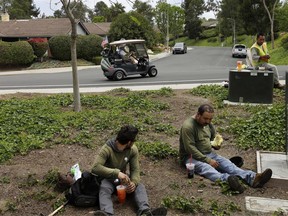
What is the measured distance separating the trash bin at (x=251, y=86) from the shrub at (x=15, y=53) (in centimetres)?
2343

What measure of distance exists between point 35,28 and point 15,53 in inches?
498

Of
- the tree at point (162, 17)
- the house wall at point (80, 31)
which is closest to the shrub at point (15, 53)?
the house wall at point (80, 31)

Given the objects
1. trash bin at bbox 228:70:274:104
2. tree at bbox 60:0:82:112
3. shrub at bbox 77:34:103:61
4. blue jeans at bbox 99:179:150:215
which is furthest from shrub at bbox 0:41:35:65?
blue jeans at bbox 99:179:150:215

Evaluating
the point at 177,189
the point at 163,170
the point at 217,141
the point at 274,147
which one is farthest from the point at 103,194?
the point at 274,147

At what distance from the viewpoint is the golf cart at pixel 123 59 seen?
708 inches

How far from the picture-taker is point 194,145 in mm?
5730

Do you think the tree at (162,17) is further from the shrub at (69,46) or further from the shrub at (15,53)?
the shrub at (15,53)

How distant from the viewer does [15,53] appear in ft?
99.1

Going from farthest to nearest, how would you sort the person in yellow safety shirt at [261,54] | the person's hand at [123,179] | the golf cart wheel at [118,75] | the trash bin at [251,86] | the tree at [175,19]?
the tree at [175,19], the golf cart wheel at [118,75], the person in yellow safety shirt at [261,54], the trash bin at [251,86], the person's hand at [123,179]

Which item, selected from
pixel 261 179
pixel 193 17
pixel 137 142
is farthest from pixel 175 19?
pixel 261 179

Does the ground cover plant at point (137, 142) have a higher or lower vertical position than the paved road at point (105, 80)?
higher

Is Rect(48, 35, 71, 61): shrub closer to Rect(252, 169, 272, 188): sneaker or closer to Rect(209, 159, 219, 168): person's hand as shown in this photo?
Rect(209, 159, 219, 168): person's hand

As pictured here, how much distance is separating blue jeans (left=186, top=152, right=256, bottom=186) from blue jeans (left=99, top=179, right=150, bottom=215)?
115 cm

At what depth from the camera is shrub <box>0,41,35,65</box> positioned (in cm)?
3003
